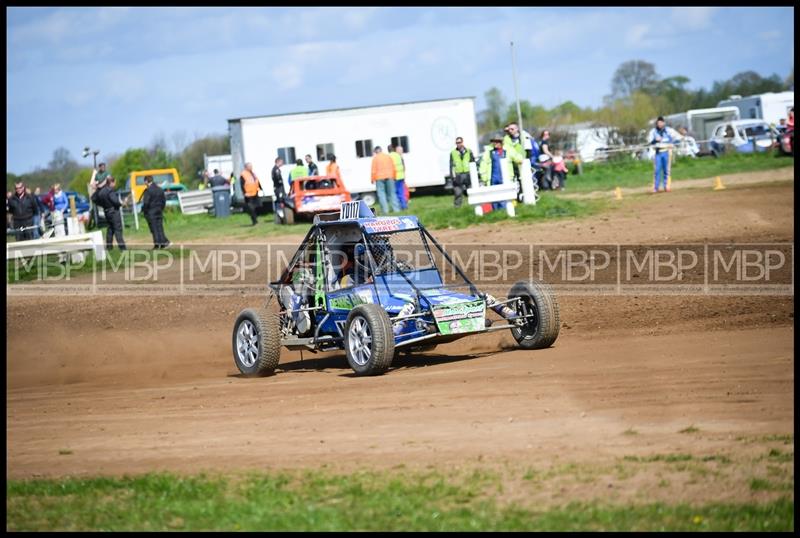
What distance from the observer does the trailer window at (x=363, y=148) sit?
3741 centimetres

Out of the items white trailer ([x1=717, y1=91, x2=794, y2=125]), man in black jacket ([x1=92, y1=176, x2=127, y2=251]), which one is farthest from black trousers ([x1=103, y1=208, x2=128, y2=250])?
white trailer ([x1=717, y1=91, x2=794, y2=125])

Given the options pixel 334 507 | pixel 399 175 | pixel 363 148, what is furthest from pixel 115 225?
pixel 334 507

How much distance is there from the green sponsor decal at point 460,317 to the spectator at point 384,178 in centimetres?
1645

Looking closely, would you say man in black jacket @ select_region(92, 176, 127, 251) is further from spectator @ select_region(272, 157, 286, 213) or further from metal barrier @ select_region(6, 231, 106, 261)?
spectator @ select_region(272, 157, 286, 213)

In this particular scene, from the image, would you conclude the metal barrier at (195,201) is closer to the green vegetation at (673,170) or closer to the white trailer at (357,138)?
the white trailer at (357,138)

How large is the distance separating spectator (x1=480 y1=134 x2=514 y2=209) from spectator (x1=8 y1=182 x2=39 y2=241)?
12049 mm

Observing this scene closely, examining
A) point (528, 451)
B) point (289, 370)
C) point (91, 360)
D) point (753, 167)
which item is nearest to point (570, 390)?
point (528, 451)

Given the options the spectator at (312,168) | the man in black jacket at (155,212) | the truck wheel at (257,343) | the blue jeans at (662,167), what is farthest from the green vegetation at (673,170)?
the truck wheel at (257,343)

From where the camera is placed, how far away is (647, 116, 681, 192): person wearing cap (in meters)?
24.5

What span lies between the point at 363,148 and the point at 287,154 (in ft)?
8.34

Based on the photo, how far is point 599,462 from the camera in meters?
6.96

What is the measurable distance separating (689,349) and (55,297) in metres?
13.0

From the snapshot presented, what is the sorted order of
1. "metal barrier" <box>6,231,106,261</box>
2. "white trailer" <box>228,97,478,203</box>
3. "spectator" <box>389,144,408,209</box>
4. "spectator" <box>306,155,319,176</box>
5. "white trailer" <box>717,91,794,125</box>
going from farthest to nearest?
"white trailer" <box>717,91,794,125</box>
"white trailer" <box>228,97,478,203</box>
"spectator" <box>306,155,319,176</box>
"spectator" <box>389,144,408,209</box>
"metal barrier" <box>6,231,106,261</box>

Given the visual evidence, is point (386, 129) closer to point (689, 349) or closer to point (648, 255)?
point (648, 255)
